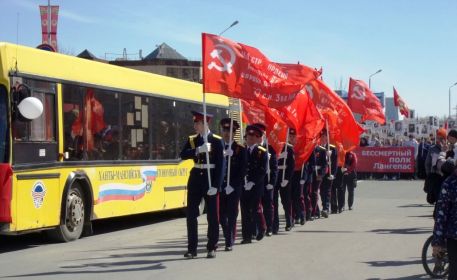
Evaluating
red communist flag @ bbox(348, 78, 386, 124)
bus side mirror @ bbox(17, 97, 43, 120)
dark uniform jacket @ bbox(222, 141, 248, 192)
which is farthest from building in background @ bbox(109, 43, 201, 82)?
bus side mirror @ bbox(17, 97, 43, 120)

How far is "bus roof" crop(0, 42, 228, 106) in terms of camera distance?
454 inches

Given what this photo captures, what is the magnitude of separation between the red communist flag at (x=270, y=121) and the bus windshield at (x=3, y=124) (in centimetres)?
473

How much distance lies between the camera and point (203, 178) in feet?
35.0

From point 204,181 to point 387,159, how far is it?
26.7 meters

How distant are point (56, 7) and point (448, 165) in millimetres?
24062

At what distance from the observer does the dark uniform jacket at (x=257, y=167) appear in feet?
41.5

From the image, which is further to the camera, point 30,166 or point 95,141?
point 95,141

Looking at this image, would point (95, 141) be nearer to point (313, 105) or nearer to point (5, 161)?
Result: point (5, 161)

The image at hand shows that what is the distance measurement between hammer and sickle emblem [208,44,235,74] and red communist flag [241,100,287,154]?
92.8 inches

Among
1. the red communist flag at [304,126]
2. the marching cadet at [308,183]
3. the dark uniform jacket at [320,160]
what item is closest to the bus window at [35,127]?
the red communist flag at [304,126]

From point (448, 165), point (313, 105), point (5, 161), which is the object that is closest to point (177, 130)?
point (313, 105)

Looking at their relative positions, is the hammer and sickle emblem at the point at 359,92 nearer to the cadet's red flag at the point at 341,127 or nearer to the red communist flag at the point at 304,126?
the cadet's red flag at the point at 341,127

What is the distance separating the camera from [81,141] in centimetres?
1310

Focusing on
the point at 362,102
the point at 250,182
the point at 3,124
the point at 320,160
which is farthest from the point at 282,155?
the point at 362,102
